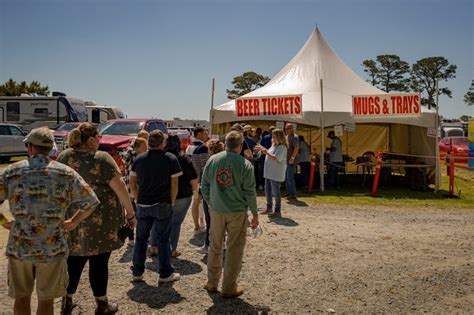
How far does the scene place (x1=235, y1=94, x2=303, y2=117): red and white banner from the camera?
42.7 feet

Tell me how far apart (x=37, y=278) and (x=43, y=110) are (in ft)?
75.4

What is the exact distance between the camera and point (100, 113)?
29266mm

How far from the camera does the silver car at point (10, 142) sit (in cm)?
1992

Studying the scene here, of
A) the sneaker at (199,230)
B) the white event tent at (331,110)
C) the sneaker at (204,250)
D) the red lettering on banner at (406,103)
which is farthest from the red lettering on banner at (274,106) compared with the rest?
the sneaker at (204,250)

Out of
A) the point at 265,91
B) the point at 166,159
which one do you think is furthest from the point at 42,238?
the point at 265,91

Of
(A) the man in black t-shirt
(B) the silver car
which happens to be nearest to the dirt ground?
(A) the man in black t-shirt

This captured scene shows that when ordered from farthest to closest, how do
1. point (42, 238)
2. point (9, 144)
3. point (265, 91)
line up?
point (9, 144) < point (265, 91) < point (42, 238)

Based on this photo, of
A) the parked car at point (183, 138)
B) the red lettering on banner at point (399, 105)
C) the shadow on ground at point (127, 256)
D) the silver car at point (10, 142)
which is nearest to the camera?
the shadow on ground at point (127, 256)

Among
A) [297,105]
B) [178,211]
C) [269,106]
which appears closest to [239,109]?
[269,106]

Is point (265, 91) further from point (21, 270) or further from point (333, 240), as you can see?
point (21, 270)

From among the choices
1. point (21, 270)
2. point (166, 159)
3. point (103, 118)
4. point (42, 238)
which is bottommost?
point (21, 270)

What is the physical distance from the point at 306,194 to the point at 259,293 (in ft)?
24.7

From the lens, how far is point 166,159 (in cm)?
490

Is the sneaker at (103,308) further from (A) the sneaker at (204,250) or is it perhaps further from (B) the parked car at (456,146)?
(B) the parked car at (456,146)
